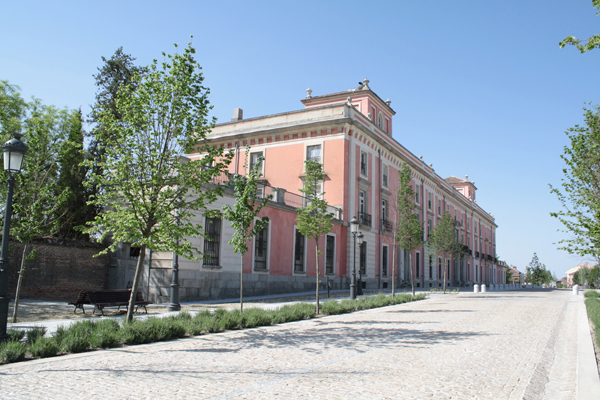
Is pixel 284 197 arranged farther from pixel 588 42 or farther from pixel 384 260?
pixel 588 42

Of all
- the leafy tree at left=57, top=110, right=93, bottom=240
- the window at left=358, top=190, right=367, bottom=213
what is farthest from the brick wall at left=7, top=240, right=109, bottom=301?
the window at left=358, top=190, right=367, bottom=213

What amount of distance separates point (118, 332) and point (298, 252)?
55.1 feet

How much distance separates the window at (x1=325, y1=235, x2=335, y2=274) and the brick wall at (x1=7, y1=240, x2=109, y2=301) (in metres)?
12.1

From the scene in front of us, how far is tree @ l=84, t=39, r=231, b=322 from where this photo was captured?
29.4 ft

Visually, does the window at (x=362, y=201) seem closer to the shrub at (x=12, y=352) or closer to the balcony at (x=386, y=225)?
the balcony at (x=386, y=225)

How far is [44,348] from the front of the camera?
6.88 m

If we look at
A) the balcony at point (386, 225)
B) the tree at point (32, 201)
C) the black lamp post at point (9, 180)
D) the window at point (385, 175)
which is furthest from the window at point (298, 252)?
the black lamp post at point (9, 180)

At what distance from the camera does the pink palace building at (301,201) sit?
19156mm

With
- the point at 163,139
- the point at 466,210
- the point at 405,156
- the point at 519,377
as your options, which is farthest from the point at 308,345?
the point at 466,210

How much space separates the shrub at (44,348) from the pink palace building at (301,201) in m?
10.2

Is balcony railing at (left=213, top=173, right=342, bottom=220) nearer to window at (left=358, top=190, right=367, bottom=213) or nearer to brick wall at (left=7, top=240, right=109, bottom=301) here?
window at (left=358, top=190, right=367, bottom=213)

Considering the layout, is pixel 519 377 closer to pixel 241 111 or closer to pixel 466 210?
pixel 241 111

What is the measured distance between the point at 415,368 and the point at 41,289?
1658cm

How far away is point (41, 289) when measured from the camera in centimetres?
1786
